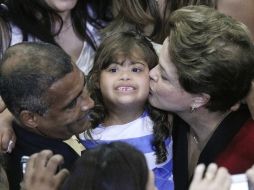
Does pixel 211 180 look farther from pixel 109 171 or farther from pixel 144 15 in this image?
pixel 144 15

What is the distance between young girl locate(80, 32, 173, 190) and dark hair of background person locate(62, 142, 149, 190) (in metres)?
0.80

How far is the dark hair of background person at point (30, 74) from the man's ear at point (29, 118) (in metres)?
0.01

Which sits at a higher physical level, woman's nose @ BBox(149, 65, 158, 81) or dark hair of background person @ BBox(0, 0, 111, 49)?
woman's nose @ BBox(149, 65, 158, 81)

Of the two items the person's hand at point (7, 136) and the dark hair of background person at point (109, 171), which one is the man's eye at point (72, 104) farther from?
the dark hair of background person at point (109, 171)

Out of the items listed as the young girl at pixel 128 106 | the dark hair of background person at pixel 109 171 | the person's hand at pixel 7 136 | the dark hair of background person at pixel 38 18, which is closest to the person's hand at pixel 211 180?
the dark hair of background person at pixel 109 171

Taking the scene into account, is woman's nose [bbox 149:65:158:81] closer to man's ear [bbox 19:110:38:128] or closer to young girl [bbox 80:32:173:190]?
young girl [bbox 80:32:173:190]

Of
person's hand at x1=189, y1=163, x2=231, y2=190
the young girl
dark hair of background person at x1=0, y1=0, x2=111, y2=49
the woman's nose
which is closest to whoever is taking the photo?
person's hand at x1=189, y1=163, x2=231, y2=190

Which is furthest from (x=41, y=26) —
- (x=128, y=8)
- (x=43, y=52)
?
(x=43, y=52)

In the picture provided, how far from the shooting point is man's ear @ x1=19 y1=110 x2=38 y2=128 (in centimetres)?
152

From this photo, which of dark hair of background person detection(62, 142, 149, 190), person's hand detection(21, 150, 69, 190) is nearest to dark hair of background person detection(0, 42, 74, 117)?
person's hand detection(21, 150, 69, 190)

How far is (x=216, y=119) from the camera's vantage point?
1853mm

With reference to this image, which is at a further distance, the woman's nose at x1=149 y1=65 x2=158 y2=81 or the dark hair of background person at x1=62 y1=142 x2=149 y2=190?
the woman's nose at x1=149 y1=65 x2=158 y2=81

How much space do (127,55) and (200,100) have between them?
0.38m

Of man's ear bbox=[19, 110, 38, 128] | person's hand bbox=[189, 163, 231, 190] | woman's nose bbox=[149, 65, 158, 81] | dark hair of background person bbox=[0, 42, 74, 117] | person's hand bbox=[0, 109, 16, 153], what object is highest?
dark hair of background person bbox=[0, 42, 74, 117]
